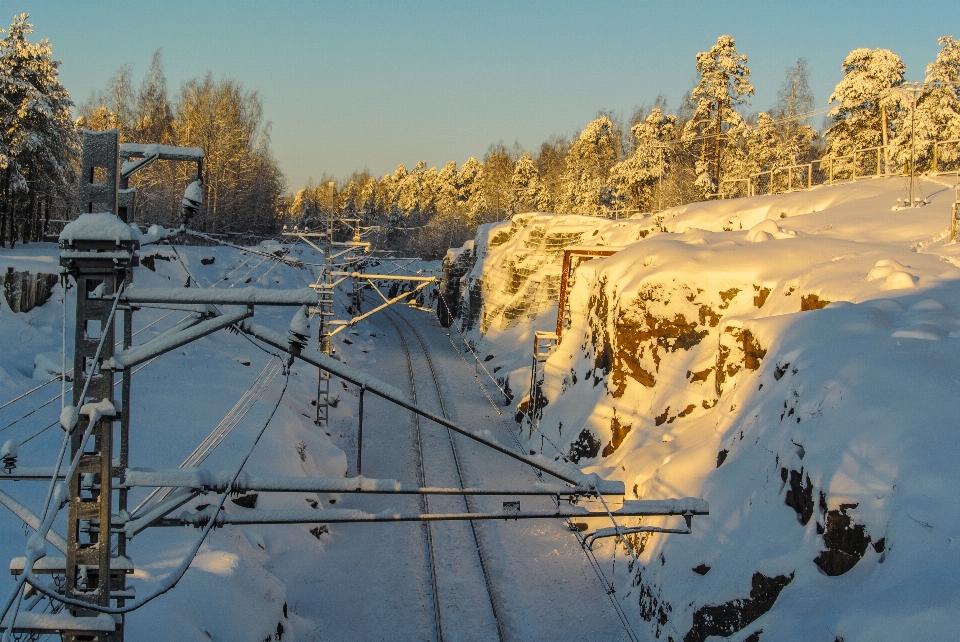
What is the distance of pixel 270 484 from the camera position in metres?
6.68

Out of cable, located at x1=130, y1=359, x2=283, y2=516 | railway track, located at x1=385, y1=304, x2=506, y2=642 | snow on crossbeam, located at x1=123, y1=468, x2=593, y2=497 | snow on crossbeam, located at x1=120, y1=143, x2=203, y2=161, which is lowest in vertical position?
railway track, located at x1=385, y1=304, x2=506, y2=642

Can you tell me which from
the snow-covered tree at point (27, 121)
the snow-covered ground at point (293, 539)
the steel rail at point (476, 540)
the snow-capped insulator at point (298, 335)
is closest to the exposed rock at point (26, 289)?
the snow-covered ground at point (293, 539)

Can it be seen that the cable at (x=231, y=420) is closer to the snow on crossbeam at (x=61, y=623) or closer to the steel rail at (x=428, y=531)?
the steel rail at (x=428, y=531)

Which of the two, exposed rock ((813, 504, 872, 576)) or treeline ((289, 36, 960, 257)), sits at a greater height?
treeline ((289, 36, 960, 257))

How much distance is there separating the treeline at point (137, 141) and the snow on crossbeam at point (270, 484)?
75.1 feet

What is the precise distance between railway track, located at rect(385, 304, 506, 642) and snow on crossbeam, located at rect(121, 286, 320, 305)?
8590mm

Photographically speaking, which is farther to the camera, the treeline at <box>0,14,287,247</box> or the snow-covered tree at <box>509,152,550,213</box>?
the snow-covered tree at <box>509,152,550,213</box>

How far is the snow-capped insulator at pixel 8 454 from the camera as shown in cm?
662

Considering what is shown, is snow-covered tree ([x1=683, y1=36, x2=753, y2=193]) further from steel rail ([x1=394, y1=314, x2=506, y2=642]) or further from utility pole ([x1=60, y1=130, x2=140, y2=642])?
utility pole ([x1=60, y1=130, x2=140, y2=642])

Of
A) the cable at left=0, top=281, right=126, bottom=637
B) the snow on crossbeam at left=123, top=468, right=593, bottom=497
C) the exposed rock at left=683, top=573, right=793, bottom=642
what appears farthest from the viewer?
the exposed rock at left=683, top=573, right=793, bottom=642

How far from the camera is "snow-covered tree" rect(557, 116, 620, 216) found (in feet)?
226

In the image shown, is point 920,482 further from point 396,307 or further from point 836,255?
point 396,307

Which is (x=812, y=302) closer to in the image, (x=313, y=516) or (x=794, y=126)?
(x=313, y=516)

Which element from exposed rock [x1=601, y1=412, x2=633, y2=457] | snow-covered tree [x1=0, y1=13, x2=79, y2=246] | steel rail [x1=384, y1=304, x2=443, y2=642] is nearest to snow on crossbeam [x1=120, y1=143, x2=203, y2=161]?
steel rail [x1=384, y1=304, x2=443, y2=642]
